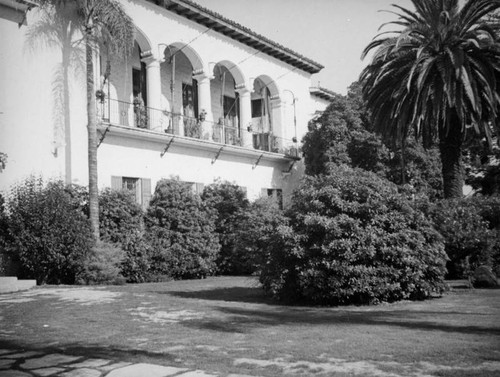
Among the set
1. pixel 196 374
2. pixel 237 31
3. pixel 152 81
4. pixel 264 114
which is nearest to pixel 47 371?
pixel 196 374

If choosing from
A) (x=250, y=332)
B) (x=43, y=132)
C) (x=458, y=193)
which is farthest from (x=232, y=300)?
(x=458, y=193)

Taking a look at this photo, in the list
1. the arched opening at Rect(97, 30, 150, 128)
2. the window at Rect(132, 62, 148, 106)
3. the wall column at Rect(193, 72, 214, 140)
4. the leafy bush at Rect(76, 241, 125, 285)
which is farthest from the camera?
the wall column at Rect(193, 72, 214, 140)

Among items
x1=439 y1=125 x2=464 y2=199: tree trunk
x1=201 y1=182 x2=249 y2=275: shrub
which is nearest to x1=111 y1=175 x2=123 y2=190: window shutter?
x1=201 y1=182 x2=249 y2=275: shrub

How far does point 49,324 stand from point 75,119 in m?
11.7

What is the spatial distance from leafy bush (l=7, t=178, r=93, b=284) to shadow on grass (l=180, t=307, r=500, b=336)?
7.49m

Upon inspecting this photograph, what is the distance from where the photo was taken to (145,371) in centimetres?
517

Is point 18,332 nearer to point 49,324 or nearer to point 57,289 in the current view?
point 49,324

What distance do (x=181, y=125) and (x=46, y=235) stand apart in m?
10.1

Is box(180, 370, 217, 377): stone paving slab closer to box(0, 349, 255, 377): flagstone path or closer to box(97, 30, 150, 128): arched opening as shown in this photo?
box(0, 349, 255, 377): flagstone path

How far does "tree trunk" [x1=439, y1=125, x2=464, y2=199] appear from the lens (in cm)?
1956

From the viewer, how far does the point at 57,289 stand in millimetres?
13766

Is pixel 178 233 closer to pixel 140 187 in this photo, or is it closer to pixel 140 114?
pixel 140 187

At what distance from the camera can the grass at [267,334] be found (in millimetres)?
5371

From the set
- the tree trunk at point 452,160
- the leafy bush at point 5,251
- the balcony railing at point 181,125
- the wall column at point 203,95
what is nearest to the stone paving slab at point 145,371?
the leafy bush at point 5,251
